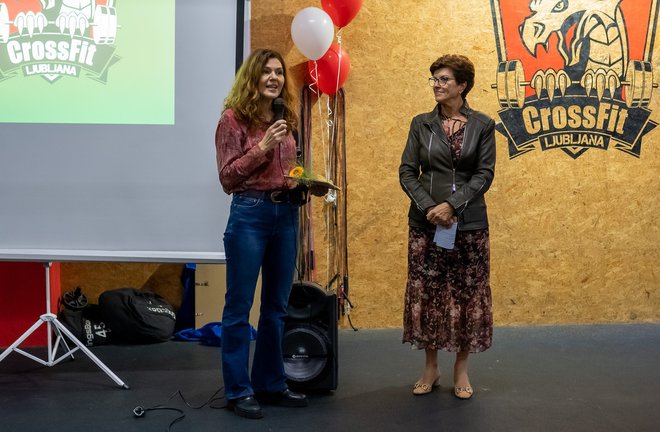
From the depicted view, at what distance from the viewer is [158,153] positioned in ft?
11.8

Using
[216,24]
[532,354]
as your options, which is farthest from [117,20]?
[532,354]

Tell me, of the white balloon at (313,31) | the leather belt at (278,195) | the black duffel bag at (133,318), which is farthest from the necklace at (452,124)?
the black duffel bag at (133,318)

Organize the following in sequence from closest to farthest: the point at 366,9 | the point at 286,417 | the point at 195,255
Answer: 1. the point at 286,417
2. the point at 195,255
3. the point at 366,9

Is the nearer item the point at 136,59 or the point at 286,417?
the point at 286,417

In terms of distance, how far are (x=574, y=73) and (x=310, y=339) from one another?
2725 millimetres

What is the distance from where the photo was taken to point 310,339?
3.39 m

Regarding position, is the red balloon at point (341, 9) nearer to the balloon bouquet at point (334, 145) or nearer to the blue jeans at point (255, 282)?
the balloon bouquet at point (334, 145)

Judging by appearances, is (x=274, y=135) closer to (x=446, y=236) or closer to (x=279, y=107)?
(x=279, y=107)

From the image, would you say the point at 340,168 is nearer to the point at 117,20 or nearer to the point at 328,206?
the point at 328,206

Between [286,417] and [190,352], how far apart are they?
4.35ft

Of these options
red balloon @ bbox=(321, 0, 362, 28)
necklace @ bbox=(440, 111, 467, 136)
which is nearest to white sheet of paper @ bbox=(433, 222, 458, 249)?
necklace @ bbox=(440, 111, 467, 136)

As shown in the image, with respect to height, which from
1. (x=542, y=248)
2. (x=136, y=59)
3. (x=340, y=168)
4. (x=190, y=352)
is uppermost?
(x=136, y=59)

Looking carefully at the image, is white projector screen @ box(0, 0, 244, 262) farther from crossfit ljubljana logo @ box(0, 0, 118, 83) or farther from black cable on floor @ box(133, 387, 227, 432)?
black cable on floor @ box(133, 387, 227, 432)

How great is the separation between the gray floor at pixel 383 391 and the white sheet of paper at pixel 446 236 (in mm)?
705
